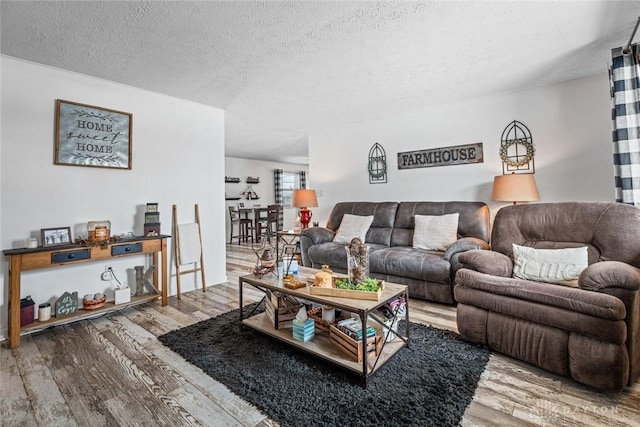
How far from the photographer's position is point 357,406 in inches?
57.0

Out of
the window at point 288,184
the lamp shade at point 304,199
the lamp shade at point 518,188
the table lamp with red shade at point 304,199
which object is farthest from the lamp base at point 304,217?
the window at point 288,184

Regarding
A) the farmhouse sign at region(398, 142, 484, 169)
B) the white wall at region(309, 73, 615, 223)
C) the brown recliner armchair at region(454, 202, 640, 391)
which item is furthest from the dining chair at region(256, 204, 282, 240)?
Result: the brown recliner armchair at region(454, 202, 640, 391)

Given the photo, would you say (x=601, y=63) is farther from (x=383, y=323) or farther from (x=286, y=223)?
(x=286, y=223)

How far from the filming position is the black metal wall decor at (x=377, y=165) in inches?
173

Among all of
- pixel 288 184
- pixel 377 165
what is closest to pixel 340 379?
pixel 377 165

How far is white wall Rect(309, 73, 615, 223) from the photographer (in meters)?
2.94

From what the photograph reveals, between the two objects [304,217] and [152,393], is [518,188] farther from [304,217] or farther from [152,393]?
[152,393]

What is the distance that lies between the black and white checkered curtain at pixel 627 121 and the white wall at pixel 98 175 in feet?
13.0

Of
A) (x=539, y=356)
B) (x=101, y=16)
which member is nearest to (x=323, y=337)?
(x=539, y=356)

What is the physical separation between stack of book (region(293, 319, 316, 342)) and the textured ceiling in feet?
6.60

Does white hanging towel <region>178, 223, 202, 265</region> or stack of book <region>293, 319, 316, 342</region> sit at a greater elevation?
white hanging towel <region>178, 223, 202, 265</region>

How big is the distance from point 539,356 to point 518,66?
2.48 metres

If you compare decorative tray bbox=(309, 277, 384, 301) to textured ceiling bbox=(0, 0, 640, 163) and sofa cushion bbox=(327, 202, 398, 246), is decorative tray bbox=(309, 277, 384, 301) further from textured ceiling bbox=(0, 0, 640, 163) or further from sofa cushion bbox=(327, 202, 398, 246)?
sofa cushion bbox=(327, 202, 398, 246)

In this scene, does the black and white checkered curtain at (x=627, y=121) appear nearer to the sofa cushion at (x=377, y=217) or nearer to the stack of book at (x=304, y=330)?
the sofa cushion at (x=377, y=217)
